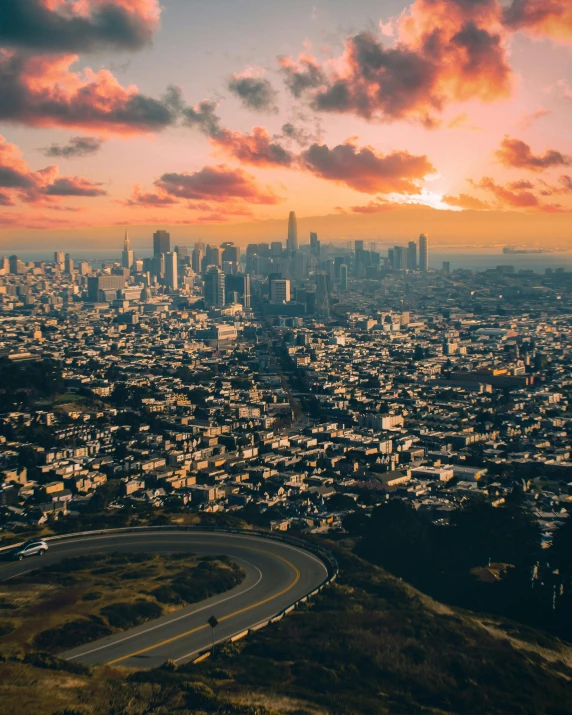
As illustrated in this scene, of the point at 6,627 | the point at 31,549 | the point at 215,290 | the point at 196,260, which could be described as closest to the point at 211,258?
the point at 196,260

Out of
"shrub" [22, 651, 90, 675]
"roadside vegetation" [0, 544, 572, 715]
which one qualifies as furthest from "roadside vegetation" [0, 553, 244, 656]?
"roadside vegetation" [0, 544, 572, 715]

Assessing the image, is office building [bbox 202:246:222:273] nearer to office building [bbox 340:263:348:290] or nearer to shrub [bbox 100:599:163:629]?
office building [bbox 340:263:348:290]

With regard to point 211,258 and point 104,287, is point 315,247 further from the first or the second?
point 104,287

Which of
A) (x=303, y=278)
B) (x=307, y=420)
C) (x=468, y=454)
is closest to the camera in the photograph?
(x=468, y=454)

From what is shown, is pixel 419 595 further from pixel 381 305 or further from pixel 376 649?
pixel 381 305

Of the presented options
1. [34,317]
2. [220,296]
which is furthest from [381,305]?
[34,317]

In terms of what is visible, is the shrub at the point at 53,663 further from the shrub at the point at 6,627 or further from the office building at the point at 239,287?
the office building at the point at 239,287
